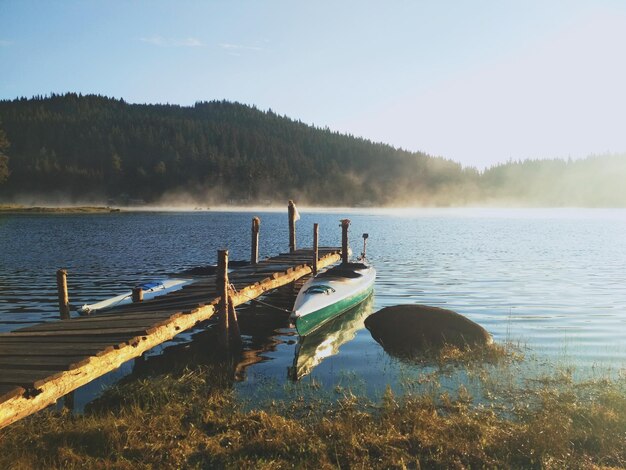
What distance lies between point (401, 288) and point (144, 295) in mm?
13028

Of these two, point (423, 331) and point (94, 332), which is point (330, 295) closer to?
point (423, 331)

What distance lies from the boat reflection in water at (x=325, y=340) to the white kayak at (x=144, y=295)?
6646 millimetres

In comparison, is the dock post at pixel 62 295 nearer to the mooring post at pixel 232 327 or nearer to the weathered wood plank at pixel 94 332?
the weathered wood plank at pixel 94 332

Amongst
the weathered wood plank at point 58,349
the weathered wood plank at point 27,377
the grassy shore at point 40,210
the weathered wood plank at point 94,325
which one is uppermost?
the grassy shore at point 40,210

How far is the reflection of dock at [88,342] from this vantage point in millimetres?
7227

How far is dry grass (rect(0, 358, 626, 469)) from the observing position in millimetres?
6668

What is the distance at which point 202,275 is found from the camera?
24328mm

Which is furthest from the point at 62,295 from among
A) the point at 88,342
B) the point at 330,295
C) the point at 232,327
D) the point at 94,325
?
the point at 330,295

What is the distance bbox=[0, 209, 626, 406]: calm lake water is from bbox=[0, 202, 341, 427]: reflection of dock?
1500 mm

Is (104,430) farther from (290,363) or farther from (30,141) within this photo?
(30,141)

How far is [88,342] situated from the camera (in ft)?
31.3

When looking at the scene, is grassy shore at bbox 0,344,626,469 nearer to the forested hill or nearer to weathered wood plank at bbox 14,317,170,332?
weathered wood plank at bbox 14,317,170,332

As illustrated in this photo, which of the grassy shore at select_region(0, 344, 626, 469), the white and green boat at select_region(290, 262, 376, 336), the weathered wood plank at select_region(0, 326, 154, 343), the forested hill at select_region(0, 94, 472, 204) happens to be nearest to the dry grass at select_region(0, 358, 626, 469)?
the grassy shore at select_region(0, 344, 626, 469)

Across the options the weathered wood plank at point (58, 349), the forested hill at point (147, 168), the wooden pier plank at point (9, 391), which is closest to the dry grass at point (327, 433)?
the wooden pier plank at point (9, 391)
